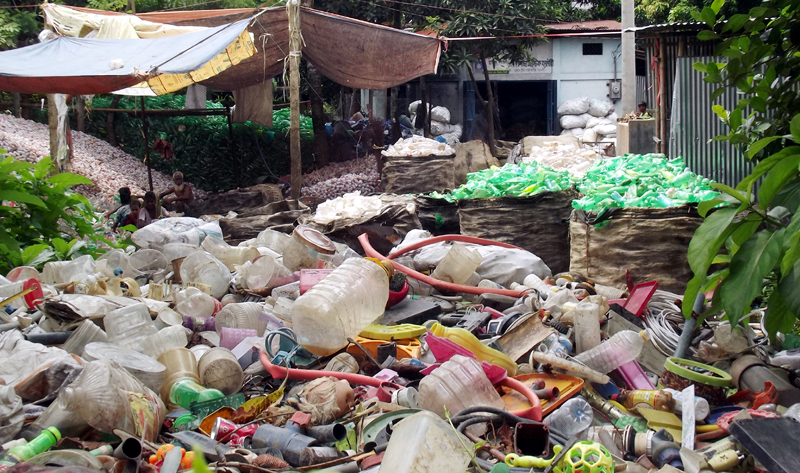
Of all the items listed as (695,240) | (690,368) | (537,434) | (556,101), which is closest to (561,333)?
(690,368)

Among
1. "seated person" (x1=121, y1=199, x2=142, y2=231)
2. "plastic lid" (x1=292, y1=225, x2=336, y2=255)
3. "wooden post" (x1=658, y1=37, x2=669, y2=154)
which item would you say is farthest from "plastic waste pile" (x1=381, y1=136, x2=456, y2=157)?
"plastic lid" (x1=292, y1=225, x2=336, y2=255)

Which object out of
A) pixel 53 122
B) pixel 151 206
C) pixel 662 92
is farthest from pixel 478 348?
pixel 53 122

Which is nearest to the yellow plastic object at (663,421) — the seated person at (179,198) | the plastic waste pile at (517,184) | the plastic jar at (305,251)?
the plastic jar at (305,251)

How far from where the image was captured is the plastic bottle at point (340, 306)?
354 cm

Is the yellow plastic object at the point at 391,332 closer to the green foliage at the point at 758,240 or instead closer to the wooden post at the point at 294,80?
the green foliage at the point at 758,240

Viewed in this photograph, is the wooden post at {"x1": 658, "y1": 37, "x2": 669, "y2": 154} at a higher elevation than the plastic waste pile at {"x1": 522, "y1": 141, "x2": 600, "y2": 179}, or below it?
higher

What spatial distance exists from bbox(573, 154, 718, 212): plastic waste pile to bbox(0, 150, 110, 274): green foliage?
12.9 ft

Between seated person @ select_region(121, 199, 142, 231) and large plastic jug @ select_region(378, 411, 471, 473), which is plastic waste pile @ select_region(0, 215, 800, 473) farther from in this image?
seated person @ select_region(121, 199, 142, 231)

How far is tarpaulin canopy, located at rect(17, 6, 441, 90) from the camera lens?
8648 millimetres

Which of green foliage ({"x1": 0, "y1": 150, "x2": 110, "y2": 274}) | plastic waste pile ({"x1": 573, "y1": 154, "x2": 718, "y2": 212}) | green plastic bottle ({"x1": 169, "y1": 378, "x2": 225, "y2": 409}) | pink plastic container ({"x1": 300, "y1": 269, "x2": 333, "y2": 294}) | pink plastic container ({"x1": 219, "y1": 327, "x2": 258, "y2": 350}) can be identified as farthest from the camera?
plastic waste pile ({"x1": 573, "y1": 154, "x2": 718, "y2": 212})

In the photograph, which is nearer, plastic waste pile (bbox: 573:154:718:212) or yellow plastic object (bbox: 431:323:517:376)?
yellow plastic object (bbox: 431:323:517:376)

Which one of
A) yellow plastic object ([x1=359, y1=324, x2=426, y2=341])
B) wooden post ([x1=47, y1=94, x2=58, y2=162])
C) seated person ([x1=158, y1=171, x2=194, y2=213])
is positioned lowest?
yellow plastic object ([x1=359, y1=324, x2=426, y2=341])

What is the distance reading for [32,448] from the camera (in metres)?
2.21

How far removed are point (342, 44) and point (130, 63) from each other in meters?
3.09
